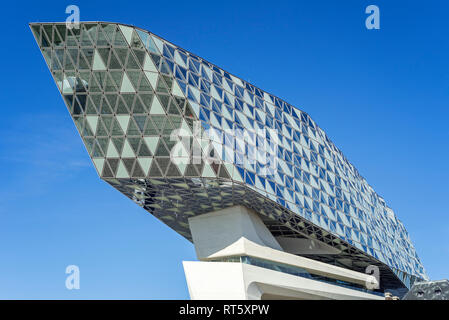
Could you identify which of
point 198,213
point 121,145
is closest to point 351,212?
point 198,213

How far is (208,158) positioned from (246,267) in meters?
7.67

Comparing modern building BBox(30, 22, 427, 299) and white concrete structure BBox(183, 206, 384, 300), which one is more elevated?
modern building BBox(30, 22, 427, 299)

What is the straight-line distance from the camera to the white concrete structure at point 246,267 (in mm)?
34406

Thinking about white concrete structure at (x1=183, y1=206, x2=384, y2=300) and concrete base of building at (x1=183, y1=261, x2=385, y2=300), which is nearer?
concrete base of building at (x1=183, y1=261, x2=385, y2=300)

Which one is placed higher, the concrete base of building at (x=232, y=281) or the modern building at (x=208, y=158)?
the modern building at (x=208, y=158)

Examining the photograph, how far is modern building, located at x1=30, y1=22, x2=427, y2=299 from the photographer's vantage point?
34.0m

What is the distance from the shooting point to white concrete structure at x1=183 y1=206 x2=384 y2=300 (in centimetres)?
3441

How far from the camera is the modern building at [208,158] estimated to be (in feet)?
112

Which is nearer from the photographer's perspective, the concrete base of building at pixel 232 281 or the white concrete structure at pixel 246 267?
the concrete base of building at pixel 232 281

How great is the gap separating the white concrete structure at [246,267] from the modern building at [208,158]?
0.08m

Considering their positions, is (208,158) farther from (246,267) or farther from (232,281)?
(232,281)

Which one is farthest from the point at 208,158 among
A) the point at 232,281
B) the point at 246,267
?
the point at 232,281

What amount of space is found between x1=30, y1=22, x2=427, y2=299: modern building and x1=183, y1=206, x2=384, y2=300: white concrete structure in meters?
0.08
